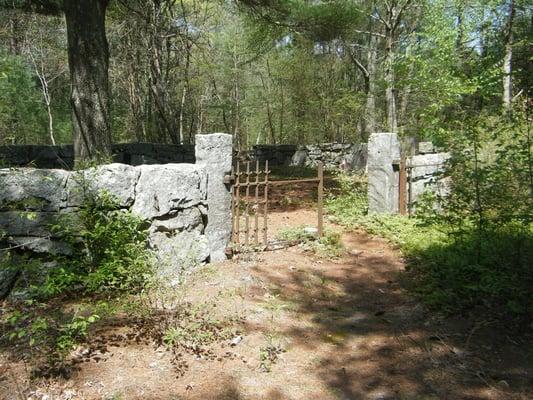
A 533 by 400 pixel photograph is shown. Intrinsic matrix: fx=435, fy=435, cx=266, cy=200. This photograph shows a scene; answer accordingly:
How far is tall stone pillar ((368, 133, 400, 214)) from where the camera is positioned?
7.40 meters

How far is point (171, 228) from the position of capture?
488 centimetres

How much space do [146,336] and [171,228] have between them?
156cm

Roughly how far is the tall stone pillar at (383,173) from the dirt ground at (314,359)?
2992mm

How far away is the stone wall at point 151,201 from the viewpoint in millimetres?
4023

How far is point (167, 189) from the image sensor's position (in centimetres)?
479

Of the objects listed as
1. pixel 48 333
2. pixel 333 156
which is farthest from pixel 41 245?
pixel 333 156

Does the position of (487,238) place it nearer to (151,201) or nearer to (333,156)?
(151,201)

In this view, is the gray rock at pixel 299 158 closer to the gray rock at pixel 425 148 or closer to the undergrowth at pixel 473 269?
the gray rock at pixel 425 148

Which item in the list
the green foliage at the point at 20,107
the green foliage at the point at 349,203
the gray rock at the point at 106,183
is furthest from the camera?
the green foliage at the point at 20,107

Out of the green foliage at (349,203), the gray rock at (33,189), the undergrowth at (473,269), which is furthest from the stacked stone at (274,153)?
the gray rock at (33,189)

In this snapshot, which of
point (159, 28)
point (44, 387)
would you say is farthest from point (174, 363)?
point (159, 28)

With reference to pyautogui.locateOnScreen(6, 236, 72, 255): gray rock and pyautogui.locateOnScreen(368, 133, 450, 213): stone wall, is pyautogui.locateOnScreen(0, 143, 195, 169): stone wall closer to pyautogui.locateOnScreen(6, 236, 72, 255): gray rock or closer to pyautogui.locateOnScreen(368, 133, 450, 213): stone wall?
pyautogui.locateOnScreen(368, 133, 450, 213): stone wall

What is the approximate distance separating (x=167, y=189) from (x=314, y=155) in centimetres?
1063

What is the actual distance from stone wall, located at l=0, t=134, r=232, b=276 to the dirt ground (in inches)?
22.7
